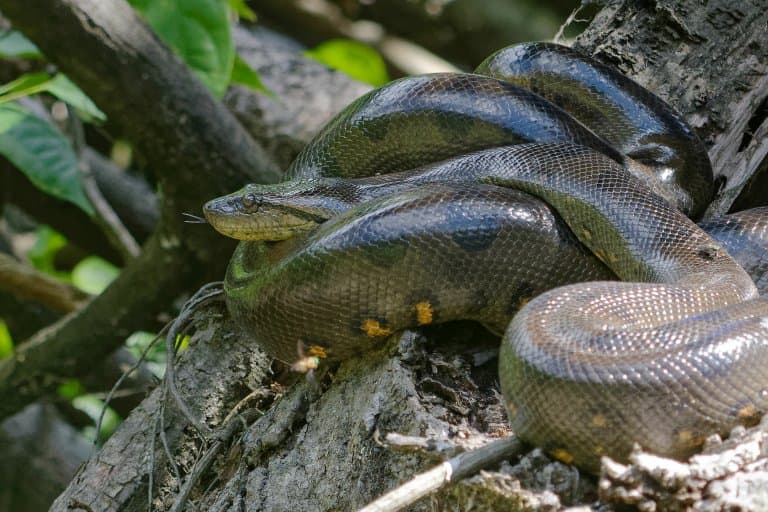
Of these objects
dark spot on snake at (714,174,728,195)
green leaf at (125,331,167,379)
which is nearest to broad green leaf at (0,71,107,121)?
green leaf at (125,331,167,379)

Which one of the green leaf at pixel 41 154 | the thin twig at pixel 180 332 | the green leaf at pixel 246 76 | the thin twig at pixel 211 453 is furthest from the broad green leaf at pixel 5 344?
the thin twig at pixel 211 453

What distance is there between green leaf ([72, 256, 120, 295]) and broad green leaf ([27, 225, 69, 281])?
0.49 metres

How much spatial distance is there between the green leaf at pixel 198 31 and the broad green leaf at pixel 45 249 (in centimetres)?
246

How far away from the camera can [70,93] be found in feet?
15.2

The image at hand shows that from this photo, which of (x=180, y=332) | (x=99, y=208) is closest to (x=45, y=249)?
(x=99, y=208)

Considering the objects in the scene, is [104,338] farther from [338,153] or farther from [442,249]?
[442,249]

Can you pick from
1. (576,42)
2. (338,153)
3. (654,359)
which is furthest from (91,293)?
(654,359)

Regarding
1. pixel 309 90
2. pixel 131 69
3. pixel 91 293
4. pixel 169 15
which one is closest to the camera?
pixel 131 69

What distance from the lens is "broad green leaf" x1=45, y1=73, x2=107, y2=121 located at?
4.56 meters

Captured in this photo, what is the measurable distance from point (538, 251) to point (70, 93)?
9.17 feet

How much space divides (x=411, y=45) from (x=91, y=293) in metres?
5.25

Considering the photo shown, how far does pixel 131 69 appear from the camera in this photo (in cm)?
462

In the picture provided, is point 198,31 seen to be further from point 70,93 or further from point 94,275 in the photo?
point 94,275

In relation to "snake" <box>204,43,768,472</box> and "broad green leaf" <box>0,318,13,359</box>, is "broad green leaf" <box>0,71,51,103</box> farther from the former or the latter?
"broad green leaf" <box>0,318,13,359</box>
